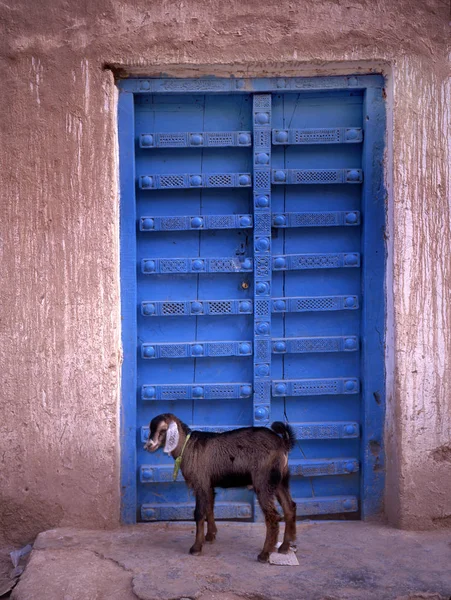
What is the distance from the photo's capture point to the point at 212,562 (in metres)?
3.79

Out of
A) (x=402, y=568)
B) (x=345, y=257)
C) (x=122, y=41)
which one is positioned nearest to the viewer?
(x=402, y=568)

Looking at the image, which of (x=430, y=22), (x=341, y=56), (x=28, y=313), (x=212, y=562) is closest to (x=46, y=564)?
(x=212, y=562)

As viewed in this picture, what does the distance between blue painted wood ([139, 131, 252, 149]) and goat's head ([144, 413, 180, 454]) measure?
163 cm

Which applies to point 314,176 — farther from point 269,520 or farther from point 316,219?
point 269,520

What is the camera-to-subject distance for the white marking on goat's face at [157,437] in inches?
145

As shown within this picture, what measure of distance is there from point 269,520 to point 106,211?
1937mm

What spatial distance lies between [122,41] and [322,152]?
1345mm

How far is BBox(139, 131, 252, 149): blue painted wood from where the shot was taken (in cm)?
431

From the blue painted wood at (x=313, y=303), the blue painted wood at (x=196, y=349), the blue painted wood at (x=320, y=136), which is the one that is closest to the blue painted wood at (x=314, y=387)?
the blue painted wood at (x=196, y=349)

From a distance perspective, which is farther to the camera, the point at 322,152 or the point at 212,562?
the point at 322,152

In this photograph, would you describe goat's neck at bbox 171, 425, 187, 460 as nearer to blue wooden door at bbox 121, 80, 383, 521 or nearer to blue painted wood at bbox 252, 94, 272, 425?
blue wooden door at bbox 121, 80, 383, 521

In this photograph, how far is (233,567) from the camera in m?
3.73

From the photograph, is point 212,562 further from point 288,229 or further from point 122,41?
point 122,41

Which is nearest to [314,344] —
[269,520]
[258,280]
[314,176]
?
[258,280]
